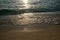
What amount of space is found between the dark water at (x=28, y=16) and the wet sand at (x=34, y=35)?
11.4 inches

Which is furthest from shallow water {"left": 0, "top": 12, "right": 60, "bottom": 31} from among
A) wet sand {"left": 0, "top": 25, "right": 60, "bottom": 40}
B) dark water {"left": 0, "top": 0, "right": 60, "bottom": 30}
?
wet sand {"left": 0, "top": 25, "right": 60, "bottom": 40}

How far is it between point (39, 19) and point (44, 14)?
0.43 metres

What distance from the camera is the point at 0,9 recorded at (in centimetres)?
452

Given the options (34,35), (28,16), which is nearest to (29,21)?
(28,16)

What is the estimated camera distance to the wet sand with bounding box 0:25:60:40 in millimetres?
2673

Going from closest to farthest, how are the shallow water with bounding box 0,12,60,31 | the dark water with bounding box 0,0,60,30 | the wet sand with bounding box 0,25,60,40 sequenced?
the wet sand with bounding box 0,25,60,40 < the shallow water with bounding box 0,12,60,31 < the dark water with bounding box 0,0,60,30

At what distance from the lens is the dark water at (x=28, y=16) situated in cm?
333

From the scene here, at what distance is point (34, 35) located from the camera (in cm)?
277

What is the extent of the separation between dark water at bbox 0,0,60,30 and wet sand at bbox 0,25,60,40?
0.95 ft

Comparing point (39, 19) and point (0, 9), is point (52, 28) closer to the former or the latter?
point (39, 19)

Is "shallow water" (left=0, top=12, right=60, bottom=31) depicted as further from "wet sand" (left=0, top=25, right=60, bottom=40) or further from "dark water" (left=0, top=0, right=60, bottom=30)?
"wet sand" (left=0, top=25, right=60, bottom=40)

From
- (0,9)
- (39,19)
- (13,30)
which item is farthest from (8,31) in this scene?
(0,9)

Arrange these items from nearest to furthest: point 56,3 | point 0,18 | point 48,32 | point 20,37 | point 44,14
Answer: point 20,37 < point 48,32 < point 0,18 < point 44,14 < point 56,3

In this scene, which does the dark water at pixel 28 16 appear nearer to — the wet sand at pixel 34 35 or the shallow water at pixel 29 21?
the shallow water at pixel 29 21
